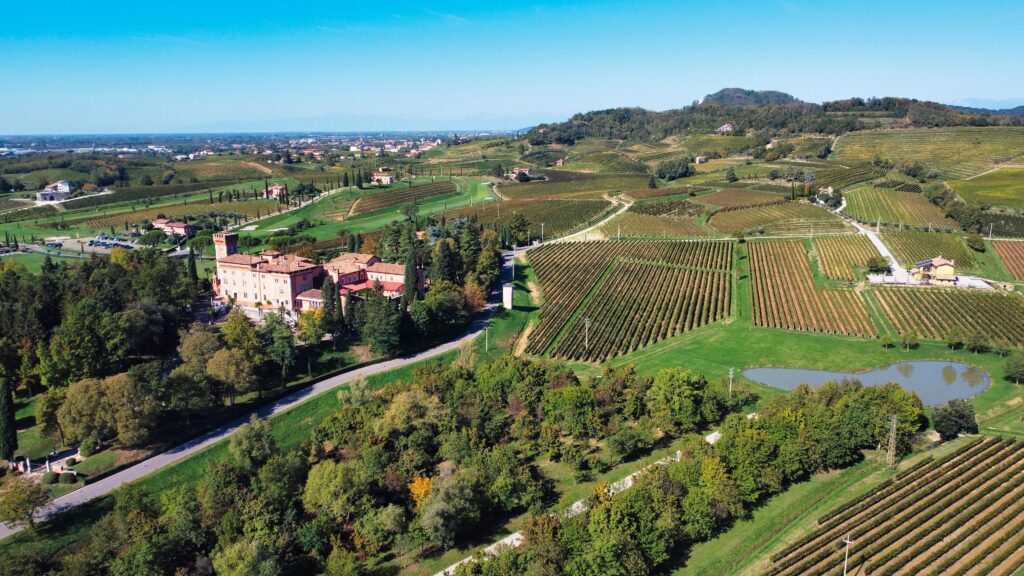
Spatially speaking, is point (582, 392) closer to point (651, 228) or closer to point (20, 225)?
point (651, 228)

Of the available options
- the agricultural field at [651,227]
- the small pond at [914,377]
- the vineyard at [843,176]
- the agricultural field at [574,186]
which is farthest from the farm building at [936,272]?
the agricultural field at [574,186]

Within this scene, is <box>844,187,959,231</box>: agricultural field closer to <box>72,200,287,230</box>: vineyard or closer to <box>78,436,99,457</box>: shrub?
<box>78,436,99,457</box>: shrub

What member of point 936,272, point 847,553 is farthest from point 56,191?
point 847,553

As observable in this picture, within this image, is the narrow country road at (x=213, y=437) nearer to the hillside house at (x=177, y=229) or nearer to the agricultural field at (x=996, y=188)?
the hillside house at (x=177, y=229)

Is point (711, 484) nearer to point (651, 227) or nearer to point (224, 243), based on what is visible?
point (224, 243)

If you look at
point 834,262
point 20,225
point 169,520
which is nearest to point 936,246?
point 834,262
